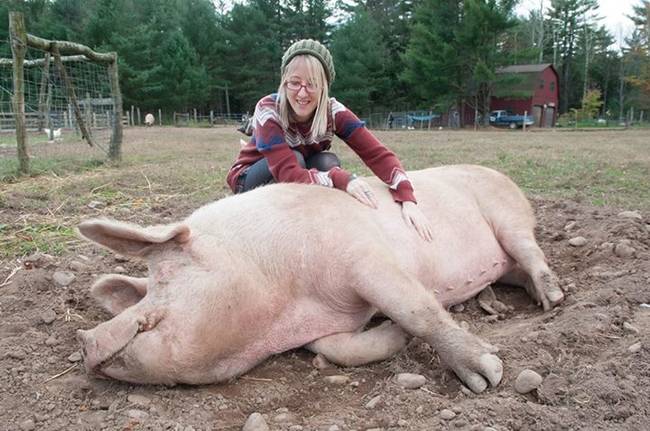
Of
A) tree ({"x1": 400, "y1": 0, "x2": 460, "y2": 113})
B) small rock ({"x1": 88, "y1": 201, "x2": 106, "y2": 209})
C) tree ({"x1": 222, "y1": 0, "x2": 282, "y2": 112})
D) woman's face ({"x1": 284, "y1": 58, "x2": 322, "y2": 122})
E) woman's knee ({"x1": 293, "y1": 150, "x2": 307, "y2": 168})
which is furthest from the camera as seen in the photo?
tree ({"x1": 222, "y1": 0, "x2": 282, "y2": 112})

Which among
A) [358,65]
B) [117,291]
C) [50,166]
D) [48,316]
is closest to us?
[117,291]

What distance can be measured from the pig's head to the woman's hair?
1.18 meters

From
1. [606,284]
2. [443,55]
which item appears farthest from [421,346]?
[443,55]

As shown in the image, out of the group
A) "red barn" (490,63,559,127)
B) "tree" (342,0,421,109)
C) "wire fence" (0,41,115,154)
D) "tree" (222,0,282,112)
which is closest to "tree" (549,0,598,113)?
"red barn" (490,63,559,127)

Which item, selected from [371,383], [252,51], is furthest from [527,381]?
[252,51]

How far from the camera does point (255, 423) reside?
6.16 ft

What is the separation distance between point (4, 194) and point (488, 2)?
30.9 m

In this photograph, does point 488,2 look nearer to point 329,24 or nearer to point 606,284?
point 329,24

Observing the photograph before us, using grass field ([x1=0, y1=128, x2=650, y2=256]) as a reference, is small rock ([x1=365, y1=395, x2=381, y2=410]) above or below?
below

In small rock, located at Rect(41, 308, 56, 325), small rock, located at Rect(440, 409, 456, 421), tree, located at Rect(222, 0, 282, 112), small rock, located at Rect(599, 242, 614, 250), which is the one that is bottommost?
small rock, located at Rect(440, 409, 456, 421)

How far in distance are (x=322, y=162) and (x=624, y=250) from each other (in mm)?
1862

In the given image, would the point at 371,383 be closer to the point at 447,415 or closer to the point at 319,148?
the point at 447,415

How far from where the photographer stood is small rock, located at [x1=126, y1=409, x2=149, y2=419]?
192 cm

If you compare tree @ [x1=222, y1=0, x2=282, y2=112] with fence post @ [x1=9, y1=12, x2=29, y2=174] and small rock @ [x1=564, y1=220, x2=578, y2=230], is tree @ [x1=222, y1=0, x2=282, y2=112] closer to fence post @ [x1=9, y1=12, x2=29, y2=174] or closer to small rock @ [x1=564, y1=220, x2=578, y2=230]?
fence post @ [x1=9, y1=12, x2=29, y2=174]
